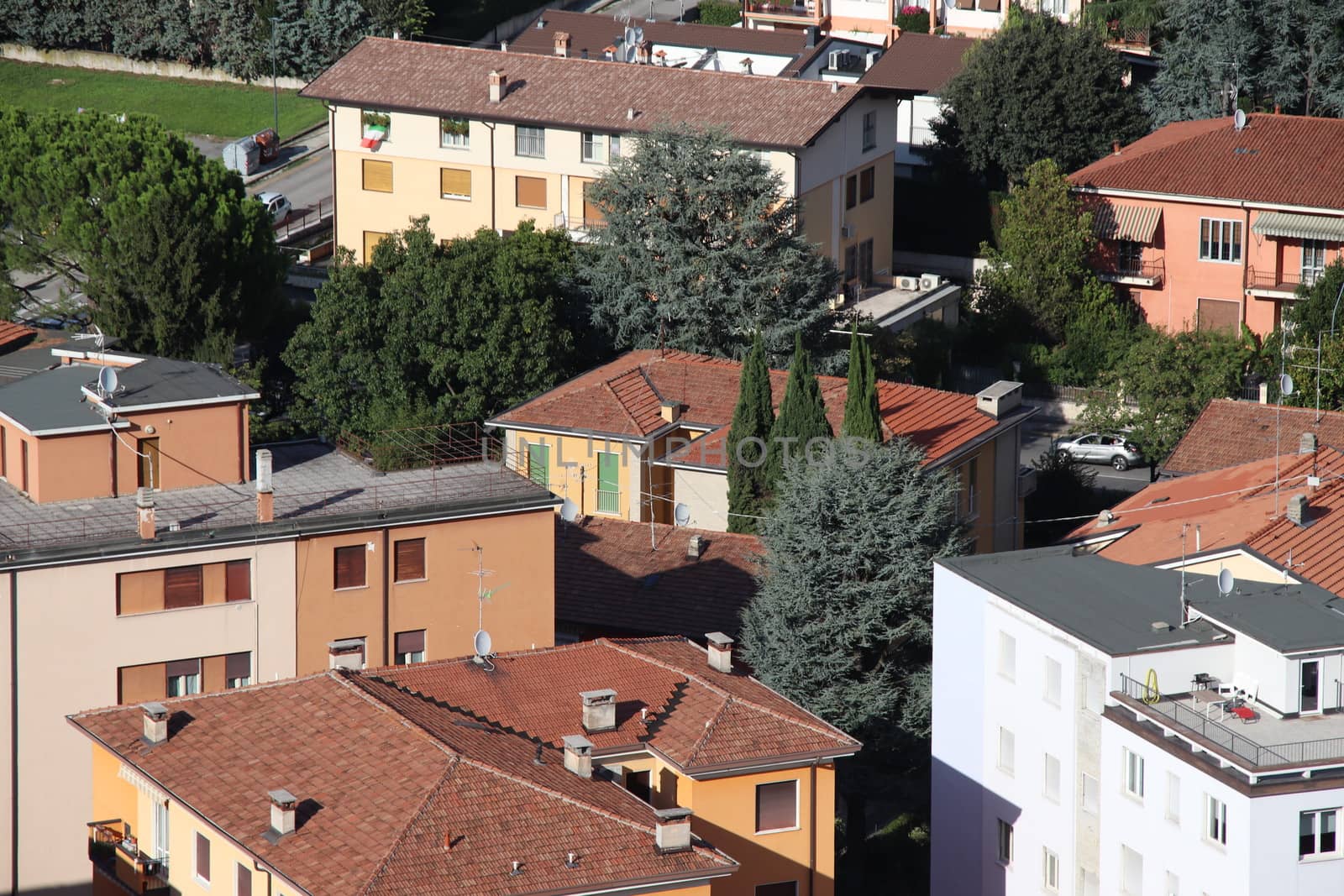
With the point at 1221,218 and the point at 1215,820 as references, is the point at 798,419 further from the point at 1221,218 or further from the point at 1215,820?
the point at 1221,218

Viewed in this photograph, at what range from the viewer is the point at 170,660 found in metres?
39.5

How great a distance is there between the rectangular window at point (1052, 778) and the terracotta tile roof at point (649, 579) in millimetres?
8895

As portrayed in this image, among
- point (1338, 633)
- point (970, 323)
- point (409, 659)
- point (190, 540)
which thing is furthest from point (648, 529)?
point (970, 323)

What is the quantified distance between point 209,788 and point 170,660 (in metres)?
6.87

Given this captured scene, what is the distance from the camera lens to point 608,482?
54594 millimetres

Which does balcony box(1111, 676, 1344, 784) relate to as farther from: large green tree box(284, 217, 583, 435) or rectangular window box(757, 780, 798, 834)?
large green tree box(284, 217, 583, 435)

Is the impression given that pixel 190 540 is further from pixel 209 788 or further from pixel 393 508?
pixel 209 788

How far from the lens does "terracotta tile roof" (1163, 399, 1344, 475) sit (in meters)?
54.6

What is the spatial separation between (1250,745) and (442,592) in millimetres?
14698

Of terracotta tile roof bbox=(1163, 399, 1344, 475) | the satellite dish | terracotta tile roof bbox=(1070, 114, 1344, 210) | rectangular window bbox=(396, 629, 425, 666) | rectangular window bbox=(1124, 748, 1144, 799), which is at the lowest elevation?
rectangular window bbox=(1124, 748, 1144, 799)

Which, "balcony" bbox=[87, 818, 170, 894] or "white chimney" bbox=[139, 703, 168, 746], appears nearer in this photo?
"balcony" bbox=[87, 818, 170, 894]

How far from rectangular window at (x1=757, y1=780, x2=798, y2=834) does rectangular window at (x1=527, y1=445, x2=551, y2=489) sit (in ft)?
65.9

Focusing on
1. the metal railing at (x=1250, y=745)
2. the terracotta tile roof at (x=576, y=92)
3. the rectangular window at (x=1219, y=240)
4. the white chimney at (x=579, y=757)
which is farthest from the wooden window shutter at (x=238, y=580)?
the rectangular window at (x=1219, y=240)

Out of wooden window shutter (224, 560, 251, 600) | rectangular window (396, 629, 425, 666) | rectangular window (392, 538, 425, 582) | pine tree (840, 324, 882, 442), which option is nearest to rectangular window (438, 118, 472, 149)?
pine tree (840, 324, 882, 442)
